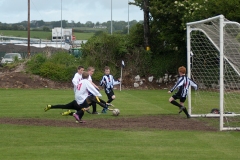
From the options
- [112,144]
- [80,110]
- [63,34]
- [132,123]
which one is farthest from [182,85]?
[63,34]

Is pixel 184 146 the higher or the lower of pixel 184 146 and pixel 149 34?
the lower

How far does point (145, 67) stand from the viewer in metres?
40.2

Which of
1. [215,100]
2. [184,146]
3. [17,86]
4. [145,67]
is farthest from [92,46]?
[184,146]

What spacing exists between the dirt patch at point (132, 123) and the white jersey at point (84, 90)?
2.54 feet

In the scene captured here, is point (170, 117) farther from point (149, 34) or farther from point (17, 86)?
point (149, 34)

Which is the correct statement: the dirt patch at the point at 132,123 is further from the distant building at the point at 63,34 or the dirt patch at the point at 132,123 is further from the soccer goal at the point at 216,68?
the distant building at the point at 63,34

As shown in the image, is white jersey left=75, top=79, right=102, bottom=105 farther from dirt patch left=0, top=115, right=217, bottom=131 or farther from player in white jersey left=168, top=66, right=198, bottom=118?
player in white jersey left=168, top=66, right=198, bottom=118

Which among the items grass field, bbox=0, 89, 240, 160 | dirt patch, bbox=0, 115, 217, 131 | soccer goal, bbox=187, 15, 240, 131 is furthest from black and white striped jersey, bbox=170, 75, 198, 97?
grass field, bbox=0, 89, 240, 160

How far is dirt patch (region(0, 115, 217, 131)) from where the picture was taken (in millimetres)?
16500

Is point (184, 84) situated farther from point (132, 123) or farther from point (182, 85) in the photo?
point (132, 123)

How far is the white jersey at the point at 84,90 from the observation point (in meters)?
17.7

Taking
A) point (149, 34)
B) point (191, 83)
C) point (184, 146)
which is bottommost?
point (184, 146)

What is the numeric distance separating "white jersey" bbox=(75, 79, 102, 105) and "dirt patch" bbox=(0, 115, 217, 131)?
78 centimetres

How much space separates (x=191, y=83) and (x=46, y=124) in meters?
5.30
